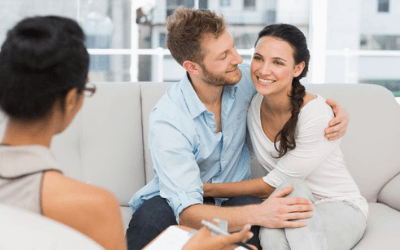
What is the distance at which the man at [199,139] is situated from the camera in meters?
1.55

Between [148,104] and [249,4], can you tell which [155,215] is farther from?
[249,4]

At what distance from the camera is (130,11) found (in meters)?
5.39

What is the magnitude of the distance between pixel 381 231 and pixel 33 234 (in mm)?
1349

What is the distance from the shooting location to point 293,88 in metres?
1.70

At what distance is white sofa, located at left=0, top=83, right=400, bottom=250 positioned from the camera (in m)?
1.89

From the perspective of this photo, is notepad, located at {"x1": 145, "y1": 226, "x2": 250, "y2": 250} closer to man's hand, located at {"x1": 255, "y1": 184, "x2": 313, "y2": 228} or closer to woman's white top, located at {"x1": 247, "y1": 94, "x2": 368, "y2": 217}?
man's hand, located at {"x1": 255, "y1": 184, "x2": 313, "y2": 228}

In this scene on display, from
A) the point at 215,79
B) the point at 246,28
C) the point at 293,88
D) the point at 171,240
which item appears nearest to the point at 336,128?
the point at 293,88

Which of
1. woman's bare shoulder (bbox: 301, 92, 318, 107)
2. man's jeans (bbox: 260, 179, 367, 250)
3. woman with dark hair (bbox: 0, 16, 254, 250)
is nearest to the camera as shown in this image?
woman with dark hair (bbox: 0, 16, 254, 250)

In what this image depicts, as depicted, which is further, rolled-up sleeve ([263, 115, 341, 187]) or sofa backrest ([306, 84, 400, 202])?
sofa backrest ([306, 84, 400, 202])

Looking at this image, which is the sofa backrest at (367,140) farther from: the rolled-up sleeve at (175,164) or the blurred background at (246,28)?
the blurred background at (246,28)

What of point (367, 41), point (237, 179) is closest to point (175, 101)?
point (237, 179)

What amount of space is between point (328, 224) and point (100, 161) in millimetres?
917

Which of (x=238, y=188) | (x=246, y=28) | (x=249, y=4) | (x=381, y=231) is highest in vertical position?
(x=249, y=4)

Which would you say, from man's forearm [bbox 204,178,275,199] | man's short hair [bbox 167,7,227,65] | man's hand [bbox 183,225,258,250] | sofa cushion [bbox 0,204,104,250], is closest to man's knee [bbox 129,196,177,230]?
man's forearm [bbox 204,178,275,199]
